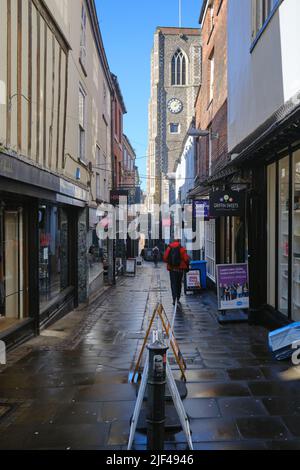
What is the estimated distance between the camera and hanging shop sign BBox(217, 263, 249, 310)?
963 cm

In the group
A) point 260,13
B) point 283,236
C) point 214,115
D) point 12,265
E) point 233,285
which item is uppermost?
point 260,13

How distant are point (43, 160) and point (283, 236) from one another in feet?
16.2

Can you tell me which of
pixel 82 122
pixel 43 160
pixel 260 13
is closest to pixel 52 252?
pixel 43 160

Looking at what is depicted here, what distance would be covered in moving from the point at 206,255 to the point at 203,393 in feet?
42.9

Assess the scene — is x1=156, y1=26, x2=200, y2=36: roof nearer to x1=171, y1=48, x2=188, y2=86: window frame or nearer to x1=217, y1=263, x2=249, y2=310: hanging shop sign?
x1=171, y1=48, x2=188, y2=86: window frame

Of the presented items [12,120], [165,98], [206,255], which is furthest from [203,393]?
[165,98]

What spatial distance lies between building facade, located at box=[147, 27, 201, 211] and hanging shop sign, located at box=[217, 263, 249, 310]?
44.2 metres

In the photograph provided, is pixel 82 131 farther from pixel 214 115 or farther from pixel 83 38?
pixel 214 115

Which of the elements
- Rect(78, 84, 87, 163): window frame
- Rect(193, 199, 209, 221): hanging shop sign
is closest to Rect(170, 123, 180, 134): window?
Rect(193, 199, 209, 221): hanging shop sign

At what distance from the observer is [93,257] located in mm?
18172

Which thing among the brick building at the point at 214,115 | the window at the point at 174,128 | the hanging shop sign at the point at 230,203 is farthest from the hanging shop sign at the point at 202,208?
the window at the point at 174,128

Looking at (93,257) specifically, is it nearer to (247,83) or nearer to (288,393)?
(247,83)

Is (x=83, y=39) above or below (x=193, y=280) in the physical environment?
above

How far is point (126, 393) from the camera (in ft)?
18.0
